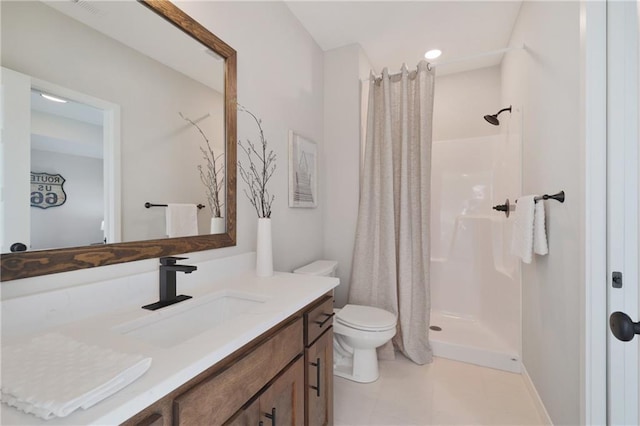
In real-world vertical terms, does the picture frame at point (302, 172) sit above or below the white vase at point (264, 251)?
above

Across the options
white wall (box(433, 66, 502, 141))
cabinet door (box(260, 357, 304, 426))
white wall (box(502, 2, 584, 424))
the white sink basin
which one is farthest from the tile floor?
white wall (box(433, 66, 502, 141))

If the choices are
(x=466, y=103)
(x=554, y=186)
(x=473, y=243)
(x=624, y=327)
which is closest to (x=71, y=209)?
(x=624, y=327)

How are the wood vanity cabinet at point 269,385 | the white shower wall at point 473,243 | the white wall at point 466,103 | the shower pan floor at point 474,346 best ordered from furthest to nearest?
the white wall at point 466,103 → the white shower wall at point 473,243 → the shower pan floor at point 474,346 → the wood vanity cabinet at point 269,385

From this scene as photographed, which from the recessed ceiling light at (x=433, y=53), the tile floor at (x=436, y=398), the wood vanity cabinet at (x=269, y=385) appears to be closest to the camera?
the wood vanity cabinet at (x=269, y=385)

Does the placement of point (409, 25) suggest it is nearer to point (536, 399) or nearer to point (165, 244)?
point (165, 244)

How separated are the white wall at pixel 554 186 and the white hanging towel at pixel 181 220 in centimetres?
151

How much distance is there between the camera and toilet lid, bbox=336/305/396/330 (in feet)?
5.60

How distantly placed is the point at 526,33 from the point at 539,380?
2172 millimetres

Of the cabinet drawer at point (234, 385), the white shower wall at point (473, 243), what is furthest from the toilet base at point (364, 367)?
the cabinet drawer at point (234, 385)

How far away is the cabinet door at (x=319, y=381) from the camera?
1.07 meters

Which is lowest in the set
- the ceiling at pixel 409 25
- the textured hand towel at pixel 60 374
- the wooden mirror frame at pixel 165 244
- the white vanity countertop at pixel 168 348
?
the white vanity countertop at pixel 168 348

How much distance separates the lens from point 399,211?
213 centimetres

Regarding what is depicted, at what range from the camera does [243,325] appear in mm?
782

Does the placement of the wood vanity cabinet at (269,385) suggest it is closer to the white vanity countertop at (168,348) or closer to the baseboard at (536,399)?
the white vanity countertop at (168,348)
